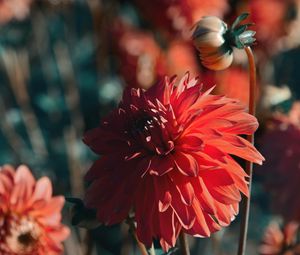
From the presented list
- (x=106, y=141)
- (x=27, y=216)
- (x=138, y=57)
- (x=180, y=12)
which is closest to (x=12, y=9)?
(x=138, y=57)

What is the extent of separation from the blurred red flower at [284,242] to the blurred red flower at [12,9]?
1.00 m

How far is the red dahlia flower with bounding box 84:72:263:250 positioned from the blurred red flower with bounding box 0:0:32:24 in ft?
4.04

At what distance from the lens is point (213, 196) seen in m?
0.77

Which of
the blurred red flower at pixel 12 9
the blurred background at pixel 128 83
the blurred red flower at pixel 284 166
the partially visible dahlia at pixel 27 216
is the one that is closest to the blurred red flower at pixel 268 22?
the blurred background at pixel 128 83

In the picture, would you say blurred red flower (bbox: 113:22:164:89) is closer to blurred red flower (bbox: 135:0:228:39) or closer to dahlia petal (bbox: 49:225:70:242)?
blurred red flower (bbox: 135:0:228:39)

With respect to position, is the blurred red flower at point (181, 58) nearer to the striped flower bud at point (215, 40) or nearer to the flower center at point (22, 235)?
the flower center at point (22, 235)

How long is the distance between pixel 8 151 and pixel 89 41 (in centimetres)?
A: 65

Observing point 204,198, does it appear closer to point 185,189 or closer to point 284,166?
point 185,189

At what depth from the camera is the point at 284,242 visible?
1.09 metres

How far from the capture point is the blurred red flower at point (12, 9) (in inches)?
78.0

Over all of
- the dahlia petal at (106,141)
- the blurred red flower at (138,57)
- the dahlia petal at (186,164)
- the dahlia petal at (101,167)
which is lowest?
the dahlia petal at (101,167)

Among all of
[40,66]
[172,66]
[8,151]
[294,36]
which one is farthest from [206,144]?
[40,66]

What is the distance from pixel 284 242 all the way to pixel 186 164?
37 cm

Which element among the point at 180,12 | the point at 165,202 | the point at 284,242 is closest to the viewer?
the point at 165,202
